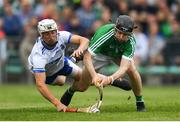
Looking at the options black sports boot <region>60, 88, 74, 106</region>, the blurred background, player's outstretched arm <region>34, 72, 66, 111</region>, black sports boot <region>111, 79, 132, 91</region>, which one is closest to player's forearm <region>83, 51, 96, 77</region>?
player's outstretched arm <region>34, 72, 66, 111</region>

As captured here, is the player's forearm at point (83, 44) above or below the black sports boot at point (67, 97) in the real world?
above

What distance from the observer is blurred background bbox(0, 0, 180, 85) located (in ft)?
83.2

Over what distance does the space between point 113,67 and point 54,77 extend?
33.2ft

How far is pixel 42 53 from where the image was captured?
1392 cm

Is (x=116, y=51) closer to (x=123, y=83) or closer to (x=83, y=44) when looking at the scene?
(x=83, y=44)

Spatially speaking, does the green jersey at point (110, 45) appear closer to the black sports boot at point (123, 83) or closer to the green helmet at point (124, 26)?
the green helmet at point (124, 26)

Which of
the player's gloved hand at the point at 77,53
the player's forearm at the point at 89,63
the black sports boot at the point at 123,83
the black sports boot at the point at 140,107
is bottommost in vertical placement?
the black sports boot at the point at 140,107

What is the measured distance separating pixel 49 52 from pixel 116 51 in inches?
49.9

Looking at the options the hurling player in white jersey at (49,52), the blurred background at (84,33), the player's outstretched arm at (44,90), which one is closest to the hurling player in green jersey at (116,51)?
the hurling player in white jersey at (49,52)

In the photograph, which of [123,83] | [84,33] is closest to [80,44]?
[123,83]

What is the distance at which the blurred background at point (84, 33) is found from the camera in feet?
83.2

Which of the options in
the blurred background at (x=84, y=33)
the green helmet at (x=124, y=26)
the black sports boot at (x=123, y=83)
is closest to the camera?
the green helmet at (x=124, y=26)

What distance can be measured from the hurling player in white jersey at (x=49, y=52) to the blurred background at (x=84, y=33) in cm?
1054

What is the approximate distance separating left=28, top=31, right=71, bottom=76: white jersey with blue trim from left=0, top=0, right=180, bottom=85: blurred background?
10676mm
